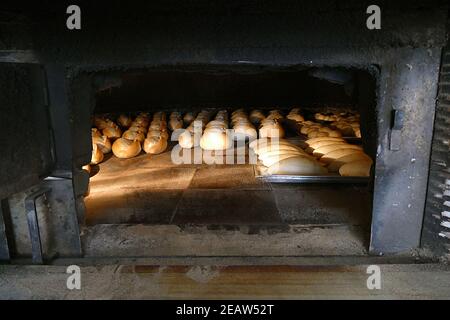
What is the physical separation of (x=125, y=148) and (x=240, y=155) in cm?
151

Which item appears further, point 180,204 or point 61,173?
point 180,204

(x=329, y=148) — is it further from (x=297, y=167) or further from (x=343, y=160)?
(x=297, y=167)

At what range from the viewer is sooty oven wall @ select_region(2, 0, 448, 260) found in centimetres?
182

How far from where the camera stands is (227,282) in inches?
69.0

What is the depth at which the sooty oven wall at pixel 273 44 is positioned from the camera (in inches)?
71.5

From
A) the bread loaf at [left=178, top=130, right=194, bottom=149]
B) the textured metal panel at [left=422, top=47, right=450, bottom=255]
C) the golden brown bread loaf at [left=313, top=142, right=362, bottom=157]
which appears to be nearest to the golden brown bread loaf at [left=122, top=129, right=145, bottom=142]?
the bread loaf at [left=178, top=130, right=194, bottom=149]

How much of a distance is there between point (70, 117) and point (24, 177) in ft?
1.36

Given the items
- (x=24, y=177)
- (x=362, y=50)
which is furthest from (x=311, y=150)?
(x=24, y=177)

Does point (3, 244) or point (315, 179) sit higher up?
point (3, 244)

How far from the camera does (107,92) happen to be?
5.67 m

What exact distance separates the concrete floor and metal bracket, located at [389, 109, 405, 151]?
2.14 feet

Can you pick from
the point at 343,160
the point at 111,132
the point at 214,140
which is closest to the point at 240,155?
the point at 214,140

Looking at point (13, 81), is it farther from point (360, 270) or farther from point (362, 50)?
point (360, 270)

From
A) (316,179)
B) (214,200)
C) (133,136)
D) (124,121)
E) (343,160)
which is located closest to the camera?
(214,200)
